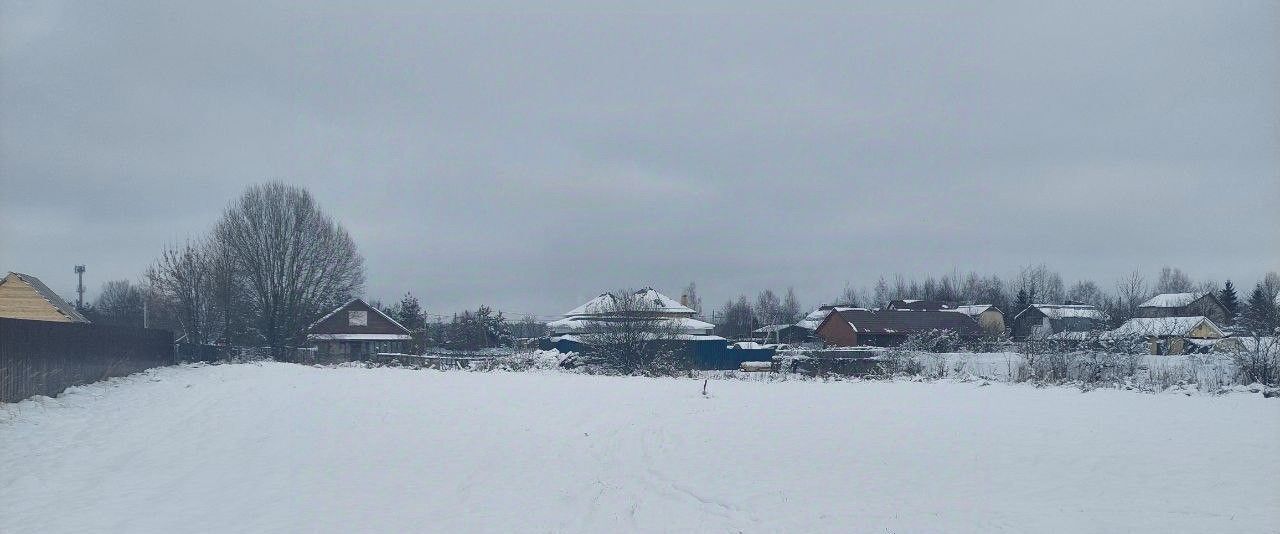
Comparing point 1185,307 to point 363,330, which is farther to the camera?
point 1185,307

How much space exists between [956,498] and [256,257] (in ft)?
158

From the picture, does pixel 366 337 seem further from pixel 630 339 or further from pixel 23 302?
pixel 630 339

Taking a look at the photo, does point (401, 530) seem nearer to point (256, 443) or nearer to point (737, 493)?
point (737, 493)

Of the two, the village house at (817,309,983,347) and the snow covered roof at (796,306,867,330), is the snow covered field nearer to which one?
the village house at (817,309,983,347)

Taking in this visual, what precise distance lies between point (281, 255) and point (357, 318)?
40.6 feet

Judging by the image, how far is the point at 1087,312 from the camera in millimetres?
74125

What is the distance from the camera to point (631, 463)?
1386cm

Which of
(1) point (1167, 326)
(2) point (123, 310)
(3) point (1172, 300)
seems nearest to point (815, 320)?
(3) point (1172, 300)

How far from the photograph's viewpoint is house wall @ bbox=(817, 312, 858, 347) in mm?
64938

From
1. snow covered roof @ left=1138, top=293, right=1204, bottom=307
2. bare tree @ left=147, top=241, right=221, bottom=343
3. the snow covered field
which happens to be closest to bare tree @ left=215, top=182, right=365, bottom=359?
bare tree @ left=147, top=241, right=221, bottom=343

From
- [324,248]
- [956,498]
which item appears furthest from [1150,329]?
[324,248]

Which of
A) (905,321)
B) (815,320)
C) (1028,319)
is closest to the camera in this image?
(905,321)

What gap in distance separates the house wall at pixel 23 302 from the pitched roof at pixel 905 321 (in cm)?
5092

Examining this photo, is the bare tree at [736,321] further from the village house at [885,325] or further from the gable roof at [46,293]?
the gable roof at [46,293]
